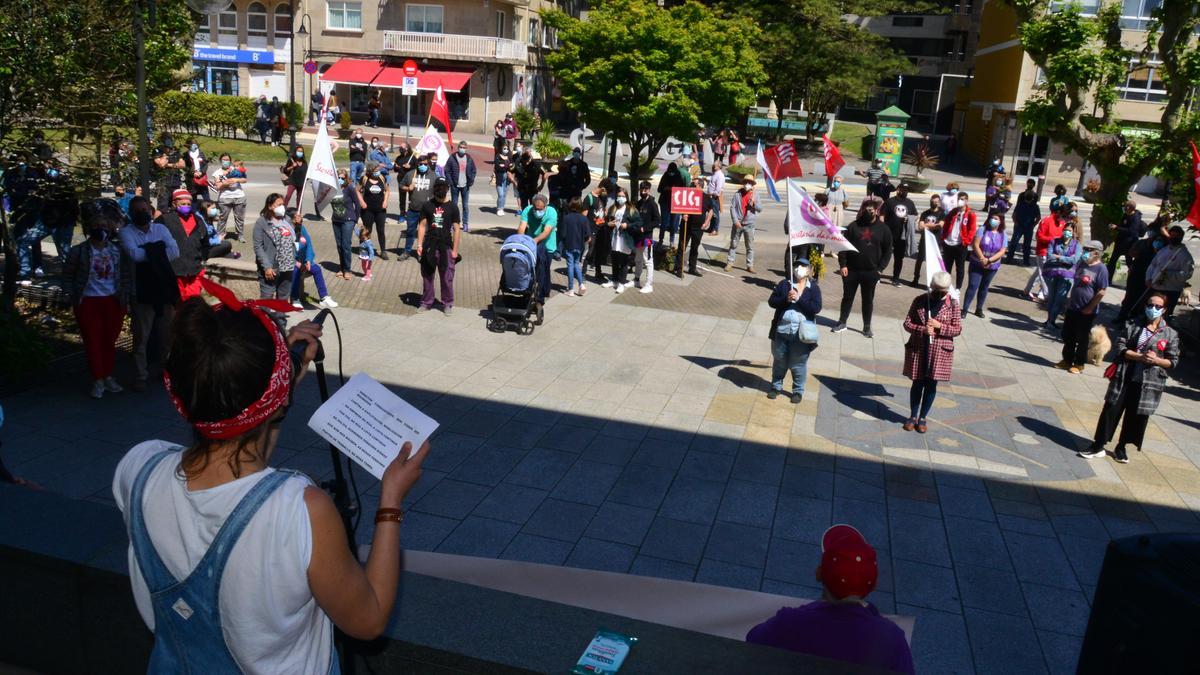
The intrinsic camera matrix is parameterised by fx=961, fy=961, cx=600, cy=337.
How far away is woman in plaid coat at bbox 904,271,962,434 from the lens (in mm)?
10047

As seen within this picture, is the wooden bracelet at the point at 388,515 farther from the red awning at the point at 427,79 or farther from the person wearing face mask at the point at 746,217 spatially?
the red awning at the point at 427,79

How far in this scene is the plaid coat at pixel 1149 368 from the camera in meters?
9.45

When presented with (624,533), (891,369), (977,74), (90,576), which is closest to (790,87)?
(977,74)

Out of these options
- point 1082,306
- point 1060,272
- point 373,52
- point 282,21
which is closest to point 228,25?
point 282,21

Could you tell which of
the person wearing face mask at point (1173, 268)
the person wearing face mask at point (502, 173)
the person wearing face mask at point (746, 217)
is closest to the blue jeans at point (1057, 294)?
the person wearing face mask at point (1173, 268)

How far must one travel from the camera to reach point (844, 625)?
11.7ft

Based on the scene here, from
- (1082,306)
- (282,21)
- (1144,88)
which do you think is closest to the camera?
(1082,306)

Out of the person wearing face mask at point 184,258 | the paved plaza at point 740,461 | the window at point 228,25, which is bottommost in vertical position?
the paved plaza at point 740,461

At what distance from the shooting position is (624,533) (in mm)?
7539

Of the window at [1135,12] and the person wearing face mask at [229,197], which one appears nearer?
the person wearing face mask at [229,197]

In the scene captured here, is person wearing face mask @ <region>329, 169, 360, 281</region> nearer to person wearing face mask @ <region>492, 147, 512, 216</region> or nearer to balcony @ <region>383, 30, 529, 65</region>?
person wearing face mask @ <region>492, 147, 512, 216</region>

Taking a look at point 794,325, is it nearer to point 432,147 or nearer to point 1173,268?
point 1173,268

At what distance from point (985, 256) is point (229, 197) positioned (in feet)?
44.3

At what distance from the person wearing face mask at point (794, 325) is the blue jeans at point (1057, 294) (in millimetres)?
6698
